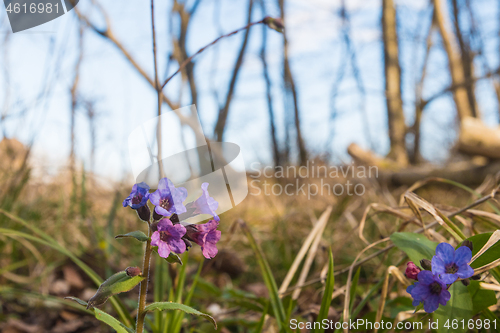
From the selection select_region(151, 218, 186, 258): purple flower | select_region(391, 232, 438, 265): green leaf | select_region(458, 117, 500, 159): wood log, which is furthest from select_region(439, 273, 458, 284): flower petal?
select_region(458, 117, 500, 159): wood log

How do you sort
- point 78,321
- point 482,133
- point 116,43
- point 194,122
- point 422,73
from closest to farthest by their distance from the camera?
point 194,122 < point 78,321 < point 116,43 < point 482,133 < point 422,73

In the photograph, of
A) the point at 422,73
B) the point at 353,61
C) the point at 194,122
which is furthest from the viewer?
the point at 422,73

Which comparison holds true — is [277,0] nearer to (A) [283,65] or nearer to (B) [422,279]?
(A) [283,65]

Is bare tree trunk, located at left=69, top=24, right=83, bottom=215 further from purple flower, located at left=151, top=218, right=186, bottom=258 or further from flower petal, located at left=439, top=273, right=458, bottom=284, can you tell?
flower petal, located at left=439, top=273, right=458, bottom=284

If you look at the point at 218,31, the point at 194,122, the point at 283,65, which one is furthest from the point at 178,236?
the point at 283,65

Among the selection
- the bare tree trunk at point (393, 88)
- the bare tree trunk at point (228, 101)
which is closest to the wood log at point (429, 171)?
the bare tree trunk at point (393, 88)
